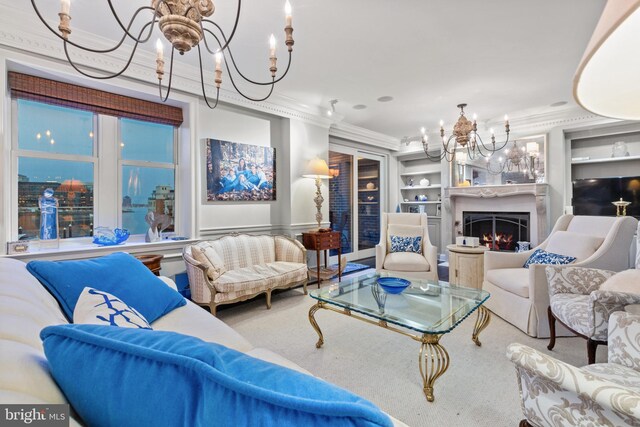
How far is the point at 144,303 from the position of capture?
164cm

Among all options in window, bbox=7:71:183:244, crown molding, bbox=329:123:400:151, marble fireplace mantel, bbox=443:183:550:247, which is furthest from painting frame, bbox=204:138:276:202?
marble fireplace mantel, bbox=443:183:550:247

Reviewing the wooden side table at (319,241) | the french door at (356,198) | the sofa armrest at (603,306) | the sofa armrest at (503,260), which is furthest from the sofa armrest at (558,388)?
the french door at (356,198)

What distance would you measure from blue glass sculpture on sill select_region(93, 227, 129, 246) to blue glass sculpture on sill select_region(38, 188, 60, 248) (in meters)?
0.30

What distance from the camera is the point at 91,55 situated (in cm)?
267

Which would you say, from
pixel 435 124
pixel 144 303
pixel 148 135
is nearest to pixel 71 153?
pixel 148 135

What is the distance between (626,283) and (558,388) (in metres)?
1.32

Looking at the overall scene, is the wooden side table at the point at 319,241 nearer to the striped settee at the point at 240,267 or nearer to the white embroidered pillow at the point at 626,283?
the striped settee at the point at 240,267

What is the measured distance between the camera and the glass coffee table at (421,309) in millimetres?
1734

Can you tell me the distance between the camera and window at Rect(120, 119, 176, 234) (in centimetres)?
328

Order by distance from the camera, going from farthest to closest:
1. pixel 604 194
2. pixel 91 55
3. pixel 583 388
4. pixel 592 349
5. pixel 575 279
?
pixel 604 194
pixel 91 55
pixel 575 279
pixel 592 349
pixel 583 388

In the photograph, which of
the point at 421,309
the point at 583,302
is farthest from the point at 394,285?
the point at 583,302

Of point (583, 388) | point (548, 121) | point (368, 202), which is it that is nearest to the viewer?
point (583, 388)

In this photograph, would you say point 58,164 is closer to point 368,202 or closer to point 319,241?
point 319,241

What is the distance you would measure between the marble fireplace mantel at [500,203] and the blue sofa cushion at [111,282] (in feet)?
17.0
